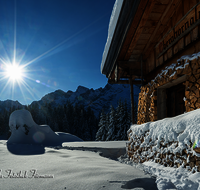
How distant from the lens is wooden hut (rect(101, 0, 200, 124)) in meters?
3.57

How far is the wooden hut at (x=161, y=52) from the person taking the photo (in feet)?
11.7

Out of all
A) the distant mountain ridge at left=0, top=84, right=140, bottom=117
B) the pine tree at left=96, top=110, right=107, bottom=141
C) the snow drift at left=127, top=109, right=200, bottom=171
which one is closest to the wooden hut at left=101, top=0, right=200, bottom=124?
the snow drift at left=127, top=109, right=200, bottom=171

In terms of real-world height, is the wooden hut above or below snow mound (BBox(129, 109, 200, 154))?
above

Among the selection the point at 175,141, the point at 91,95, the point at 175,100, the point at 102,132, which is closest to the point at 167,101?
the point at 175,100

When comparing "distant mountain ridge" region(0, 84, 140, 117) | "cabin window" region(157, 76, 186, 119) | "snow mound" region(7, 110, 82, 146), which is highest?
"distant mountain ridge" region(0, 84, 140, 117)

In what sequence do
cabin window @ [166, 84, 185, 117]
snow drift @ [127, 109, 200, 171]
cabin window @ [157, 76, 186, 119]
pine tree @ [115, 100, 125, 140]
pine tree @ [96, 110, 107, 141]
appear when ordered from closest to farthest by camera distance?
snow drift @ [127, 109, 200, 171], cabin window @ [166, 84, 185, 117], cabin window @ [157, 76, 186, 119], pine tree @ [115, 100, 125, 140], pine tree @ [96, 110, 107, 141]

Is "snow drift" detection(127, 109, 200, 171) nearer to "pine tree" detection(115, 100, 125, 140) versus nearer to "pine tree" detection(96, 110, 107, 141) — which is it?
"pine tree" detection(115, 100, 125, 140)

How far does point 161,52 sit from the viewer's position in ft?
16.7

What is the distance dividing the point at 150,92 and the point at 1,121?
5104 cm

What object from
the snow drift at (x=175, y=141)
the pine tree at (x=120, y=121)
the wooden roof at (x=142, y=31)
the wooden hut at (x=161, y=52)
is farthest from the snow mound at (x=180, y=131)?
the pine tree at (x=120, y=121)

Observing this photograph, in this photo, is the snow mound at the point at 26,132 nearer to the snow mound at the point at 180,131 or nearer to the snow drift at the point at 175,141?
the snow drift at the point at 175,141

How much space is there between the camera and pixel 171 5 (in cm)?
440

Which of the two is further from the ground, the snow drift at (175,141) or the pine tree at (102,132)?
the snow drift at (175,141)

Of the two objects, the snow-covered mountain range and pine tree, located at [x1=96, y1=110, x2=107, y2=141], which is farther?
the snow-covered mountain range
